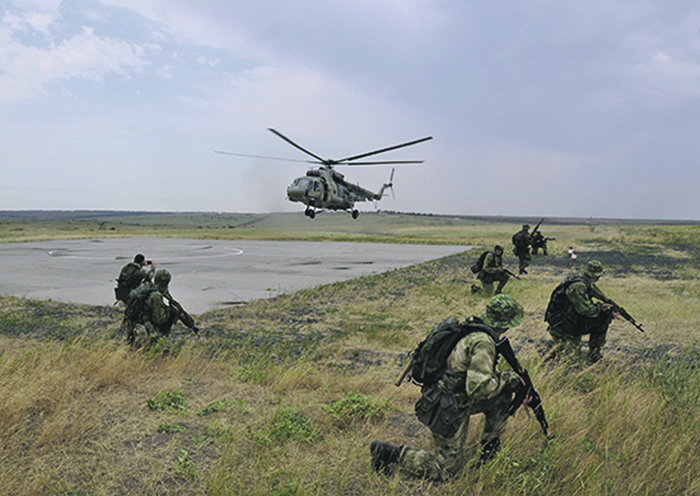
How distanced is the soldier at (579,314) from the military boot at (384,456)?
4148 mm

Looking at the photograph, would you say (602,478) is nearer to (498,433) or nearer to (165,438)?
(498,433)

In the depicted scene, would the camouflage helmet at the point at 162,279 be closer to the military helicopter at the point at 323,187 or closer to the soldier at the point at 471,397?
the soldier at the point at 471,397

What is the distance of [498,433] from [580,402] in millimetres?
1698

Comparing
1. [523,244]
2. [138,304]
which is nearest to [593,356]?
[138,304]

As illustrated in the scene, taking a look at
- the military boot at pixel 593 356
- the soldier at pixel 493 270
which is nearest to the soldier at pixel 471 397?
the military boot at pixel 593 356

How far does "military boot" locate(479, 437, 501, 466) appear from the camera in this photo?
3.77 m

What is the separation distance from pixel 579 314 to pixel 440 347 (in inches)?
164

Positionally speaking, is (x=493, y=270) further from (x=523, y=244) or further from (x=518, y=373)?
(x=518, y=373)

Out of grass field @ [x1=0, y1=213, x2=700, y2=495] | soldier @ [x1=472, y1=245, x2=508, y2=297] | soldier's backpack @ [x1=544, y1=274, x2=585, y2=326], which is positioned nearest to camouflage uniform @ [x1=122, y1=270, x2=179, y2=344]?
grass field @ [x1=0, y1=213, x2=700, y2=495]

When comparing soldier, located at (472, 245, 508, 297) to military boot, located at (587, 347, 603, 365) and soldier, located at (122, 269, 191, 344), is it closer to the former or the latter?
military boot, located at (587, 347, 603, 365)

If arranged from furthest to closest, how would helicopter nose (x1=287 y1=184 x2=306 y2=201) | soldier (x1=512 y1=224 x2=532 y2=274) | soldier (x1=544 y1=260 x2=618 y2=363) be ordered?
helicopter nose (x1=287 y1=184 x2=306 y2=201) < soldier (x1=512 y1=224 x2=532 y2=274) < soldier (x1=544 y1=260 x2=618 y2=363)

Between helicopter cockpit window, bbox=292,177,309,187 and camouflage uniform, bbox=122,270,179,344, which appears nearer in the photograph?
camouflage uniform, bbox=122,270,179,344

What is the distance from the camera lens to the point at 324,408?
4.98m

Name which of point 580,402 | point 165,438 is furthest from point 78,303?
point 580,402
